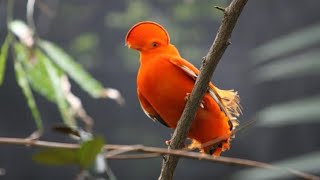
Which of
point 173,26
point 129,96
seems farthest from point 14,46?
point 173,26

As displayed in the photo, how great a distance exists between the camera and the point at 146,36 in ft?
2.57

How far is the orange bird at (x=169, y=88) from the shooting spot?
783 mm

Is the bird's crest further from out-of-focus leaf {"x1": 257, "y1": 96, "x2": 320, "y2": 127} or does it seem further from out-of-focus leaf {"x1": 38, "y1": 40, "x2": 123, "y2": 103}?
out-of-focus leaf {"x1": 257, "y1": 96, "x2": 320, "y2": 127}

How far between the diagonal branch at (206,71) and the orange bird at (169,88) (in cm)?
15

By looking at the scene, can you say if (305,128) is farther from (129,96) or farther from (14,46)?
(14,46)

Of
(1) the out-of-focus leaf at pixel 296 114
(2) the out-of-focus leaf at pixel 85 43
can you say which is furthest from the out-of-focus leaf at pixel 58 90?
(2) the out-of-focus leaf at pixel 85 43

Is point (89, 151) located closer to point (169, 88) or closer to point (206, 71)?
point (206, 71)

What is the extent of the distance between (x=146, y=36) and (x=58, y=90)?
168 millimetres

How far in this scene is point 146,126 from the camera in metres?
2.15

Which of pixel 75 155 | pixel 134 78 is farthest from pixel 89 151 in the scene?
pixel 134 78

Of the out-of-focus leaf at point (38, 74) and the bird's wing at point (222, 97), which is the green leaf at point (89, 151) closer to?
the out-of-focus leaf at point (38, 74)

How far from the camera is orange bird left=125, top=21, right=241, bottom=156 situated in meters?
0.78

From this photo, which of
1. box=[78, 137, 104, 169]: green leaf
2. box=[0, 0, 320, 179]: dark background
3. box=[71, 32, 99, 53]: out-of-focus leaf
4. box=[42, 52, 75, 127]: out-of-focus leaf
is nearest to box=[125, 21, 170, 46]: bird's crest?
box=[42, 52, 75, 127]: out-of-focus leaf

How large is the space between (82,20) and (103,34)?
10 cm
